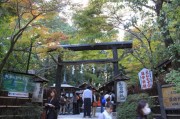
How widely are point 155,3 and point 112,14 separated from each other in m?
3.05

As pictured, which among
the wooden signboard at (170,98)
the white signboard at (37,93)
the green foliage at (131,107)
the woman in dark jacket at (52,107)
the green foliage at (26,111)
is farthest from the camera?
the white signboard at (37,93)

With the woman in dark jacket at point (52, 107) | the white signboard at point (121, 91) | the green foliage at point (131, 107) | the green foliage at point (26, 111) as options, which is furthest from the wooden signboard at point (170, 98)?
the green foliage at point (26, 111)

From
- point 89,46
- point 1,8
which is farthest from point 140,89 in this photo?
point 1,8

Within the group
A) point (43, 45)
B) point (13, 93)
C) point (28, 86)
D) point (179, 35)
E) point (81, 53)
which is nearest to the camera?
point (179, 35)

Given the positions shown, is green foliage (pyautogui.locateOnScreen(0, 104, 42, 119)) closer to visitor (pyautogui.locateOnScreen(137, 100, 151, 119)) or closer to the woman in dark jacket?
the woman in dark jacket

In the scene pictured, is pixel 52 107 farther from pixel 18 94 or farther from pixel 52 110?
pixel 18 94

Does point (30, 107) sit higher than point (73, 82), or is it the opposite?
point (73, 82)

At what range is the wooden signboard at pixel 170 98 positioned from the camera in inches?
369

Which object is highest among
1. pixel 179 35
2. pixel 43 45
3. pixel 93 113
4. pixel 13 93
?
pixel 43 45

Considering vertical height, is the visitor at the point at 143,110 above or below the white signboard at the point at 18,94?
below

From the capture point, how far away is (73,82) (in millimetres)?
37594

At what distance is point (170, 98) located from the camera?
9.89m

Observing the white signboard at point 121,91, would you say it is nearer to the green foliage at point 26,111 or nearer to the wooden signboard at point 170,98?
the wooden signboard at point 170,98

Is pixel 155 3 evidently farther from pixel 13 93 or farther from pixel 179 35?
pixel 13 93
